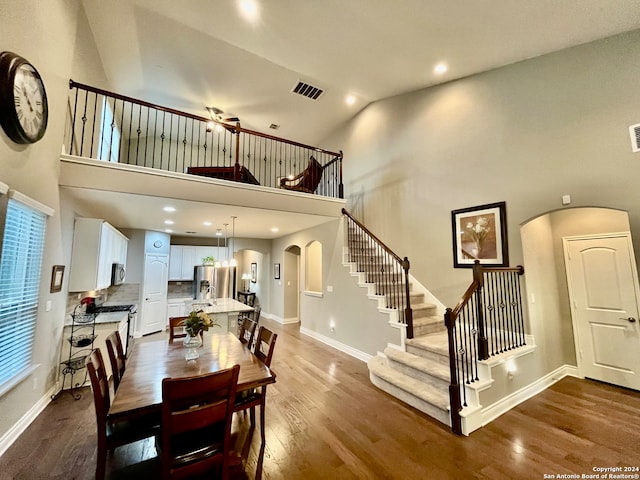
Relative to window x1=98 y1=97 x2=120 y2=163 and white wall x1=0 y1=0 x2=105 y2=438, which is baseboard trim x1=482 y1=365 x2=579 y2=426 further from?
window x1=98 y1=97 x2=120 y2=163

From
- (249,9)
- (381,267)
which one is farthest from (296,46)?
(381,267)

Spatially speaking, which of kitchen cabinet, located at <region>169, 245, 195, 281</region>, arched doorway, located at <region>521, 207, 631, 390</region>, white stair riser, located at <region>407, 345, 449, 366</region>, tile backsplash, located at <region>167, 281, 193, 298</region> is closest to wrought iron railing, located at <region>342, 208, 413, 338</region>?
white stair riser, located at <region>407, 345, 449, 366</region>

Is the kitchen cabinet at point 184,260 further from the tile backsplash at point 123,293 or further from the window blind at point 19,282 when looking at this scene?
the window blind at point 19,282

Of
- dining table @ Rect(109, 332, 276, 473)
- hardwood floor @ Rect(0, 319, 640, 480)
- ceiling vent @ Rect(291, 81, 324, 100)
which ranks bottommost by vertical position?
hardwood floor @ Rect(0, 319, 640, 480)

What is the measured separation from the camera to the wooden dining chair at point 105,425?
1703mm

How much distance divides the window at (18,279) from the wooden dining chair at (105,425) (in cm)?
115

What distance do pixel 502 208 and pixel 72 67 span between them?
656 cm

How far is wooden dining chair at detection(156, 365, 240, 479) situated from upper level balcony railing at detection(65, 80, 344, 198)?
3594mm

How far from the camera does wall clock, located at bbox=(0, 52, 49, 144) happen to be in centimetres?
210

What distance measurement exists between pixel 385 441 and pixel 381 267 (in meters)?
3.19

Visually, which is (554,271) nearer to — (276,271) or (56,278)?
(276,271)

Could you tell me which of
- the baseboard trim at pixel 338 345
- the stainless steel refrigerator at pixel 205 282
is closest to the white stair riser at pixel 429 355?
the baseboard trim at pixel 338 345

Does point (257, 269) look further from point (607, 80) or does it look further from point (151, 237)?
point (607, 80)

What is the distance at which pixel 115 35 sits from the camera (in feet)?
14.4
